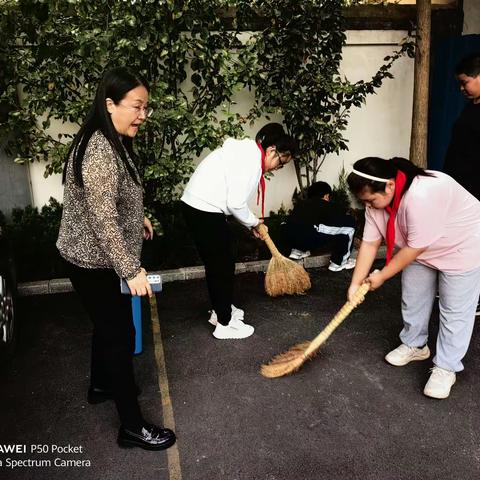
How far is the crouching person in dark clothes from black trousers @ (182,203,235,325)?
1.71m

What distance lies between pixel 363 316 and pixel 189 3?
339 centimetres

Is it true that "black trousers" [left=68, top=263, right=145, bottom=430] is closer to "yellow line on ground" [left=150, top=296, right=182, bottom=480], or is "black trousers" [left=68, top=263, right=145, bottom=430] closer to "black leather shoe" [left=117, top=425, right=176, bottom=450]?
"black leather shoe" [left=117, top=425, right=176, bottom=450]

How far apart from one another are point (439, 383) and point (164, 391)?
6.07ft

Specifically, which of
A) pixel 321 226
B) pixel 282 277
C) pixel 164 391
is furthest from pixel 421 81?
pixel 164 391

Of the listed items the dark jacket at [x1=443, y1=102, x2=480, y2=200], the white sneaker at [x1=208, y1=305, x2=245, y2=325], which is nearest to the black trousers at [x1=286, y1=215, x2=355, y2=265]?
the white sneaker at [x1=208, y1=305, x2=245, y2=325]

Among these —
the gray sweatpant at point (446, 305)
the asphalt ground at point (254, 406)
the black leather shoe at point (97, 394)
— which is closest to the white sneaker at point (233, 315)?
the asphalt ground at point (254, 406)

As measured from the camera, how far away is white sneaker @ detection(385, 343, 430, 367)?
3.61 metres

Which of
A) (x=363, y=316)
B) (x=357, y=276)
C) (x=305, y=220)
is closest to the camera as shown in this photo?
(x=357, y=276)

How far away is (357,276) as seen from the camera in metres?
3.32

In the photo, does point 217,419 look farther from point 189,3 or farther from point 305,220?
point 189,3

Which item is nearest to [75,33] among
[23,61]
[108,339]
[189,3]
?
[23,61]

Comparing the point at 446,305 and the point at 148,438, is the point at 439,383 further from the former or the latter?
the point at 148,438

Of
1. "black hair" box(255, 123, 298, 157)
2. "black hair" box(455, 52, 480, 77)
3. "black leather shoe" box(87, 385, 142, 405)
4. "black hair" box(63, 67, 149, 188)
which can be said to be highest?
"black hair" box(455, 52, 480, 77)

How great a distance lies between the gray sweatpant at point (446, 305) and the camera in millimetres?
3072
